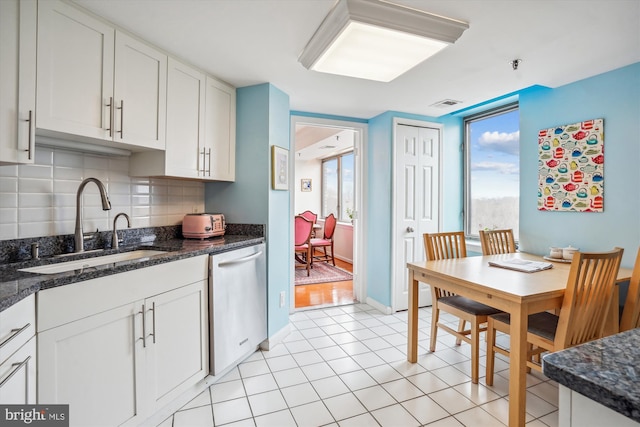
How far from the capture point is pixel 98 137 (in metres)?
1.71

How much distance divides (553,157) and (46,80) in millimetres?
3500

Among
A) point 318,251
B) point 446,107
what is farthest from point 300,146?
point 446,107

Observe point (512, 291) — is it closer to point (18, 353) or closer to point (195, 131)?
point (18, 353)

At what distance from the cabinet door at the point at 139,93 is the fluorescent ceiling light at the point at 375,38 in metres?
0.94

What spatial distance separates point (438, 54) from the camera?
209 cm

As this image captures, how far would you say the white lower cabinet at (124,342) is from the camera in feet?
4.05

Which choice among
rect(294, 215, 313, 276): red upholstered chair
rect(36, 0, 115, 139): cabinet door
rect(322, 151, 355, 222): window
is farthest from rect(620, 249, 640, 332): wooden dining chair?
rect(322, 151, 355, 222): window

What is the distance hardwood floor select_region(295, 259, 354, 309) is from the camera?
3.74m

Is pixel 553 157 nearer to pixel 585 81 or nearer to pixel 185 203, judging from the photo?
pixel 585 81

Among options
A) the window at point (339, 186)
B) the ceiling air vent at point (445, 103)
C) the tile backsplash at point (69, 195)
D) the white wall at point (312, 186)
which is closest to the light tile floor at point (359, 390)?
the tile backsplash at point (69, 195)

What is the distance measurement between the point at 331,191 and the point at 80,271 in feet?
19.4

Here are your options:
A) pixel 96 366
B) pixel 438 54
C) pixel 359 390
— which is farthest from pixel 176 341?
pixel 438 54

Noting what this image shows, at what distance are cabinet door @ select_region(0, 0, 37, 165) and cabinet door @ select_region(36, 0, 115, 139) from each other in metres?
0.03

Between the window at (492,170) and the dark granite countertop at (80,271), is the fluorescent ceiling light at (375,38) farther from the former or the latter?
the window at (492,170)
